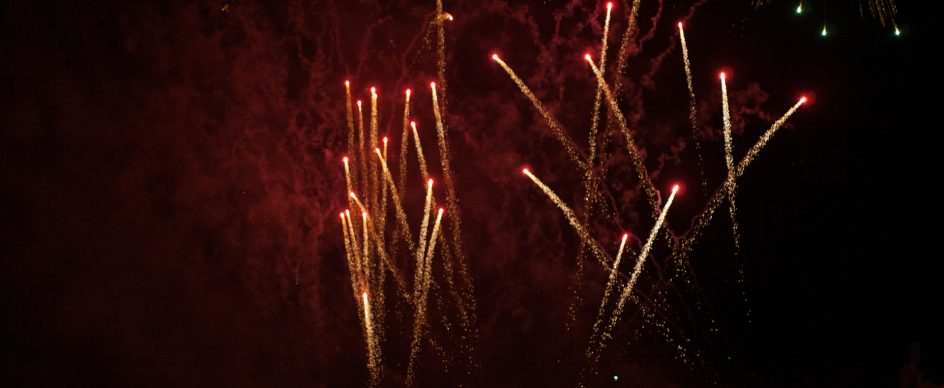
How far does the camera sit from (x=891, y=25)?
308 cm

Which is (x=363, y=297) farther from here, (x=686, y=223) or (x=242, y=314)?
(x=686, y=223)

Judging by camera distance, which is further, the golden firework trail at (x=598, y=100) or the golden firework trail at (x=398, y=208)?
the golden firework trail at (x=398, y=208)

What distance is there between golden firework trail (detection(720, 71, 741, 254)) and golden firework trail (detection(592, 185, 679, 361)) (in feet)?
0.91

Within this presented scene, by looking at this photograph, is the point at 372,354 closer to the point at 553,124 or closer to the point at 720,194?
the point at 553,124

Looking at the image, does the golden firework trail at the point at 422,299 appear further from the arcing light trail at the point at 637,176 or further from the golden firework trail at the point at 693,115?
the golden firework trail at the point at 693,115

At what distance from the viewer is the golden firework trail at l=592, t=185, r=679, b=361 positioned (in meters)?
3.34

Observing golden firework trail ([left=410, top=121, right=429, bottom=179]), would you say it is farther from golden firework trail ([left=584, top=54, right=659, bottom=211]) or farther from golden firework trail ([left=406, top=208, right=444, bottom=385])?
golden firework trail ([left=584, top=54, right=659, bottom=211])

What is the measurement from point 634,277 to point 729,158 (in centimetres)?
82

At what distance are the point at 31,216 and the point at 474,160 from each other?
100 inches

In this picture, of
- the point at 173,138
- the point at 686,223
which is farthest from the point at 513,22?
the point at 173,138

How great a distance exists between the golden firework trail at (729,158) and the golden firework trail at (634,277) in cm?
28

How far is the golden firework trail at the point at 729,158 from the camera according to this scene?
3.23 meters

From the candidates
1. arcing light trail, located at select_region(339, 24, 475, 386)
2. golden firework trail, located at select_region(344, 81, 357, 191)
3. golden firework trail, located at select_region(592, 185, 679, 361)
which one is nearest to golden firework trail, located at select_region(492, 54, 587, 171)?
arcing light trail, located at select_region(339, 24, 475, 386)

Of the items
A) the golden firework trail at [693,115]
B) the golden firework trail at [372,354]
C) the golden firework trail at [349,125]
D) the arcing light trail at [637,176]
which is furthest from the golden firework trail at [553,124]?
the golden firework trail at [372,354]
